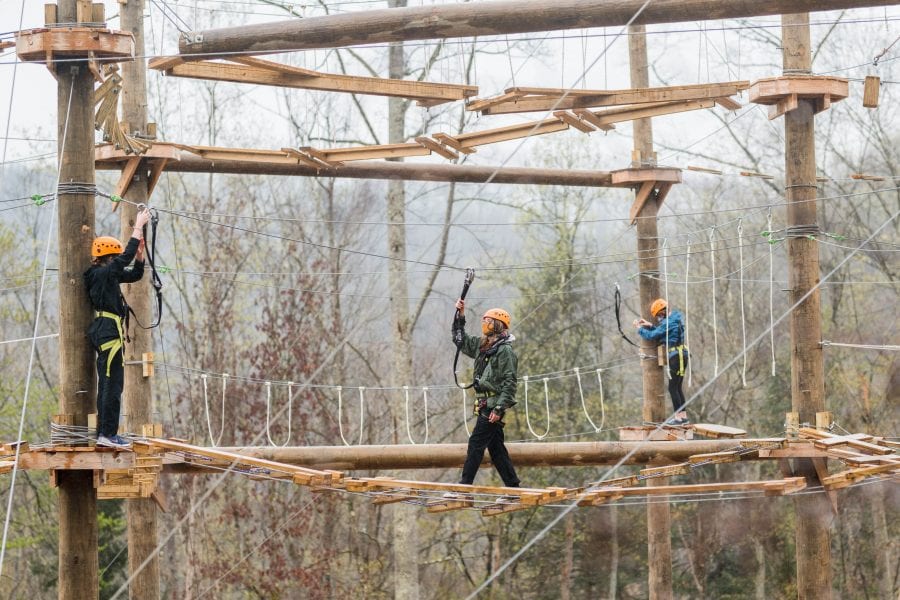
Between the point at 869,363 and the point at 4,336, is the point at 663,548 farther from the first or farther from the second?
the point at 4,336

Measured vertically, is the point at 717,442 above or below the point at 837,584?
above

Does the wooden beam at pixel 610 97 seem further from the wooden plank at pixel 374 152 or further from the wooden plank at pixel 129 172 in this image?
the wooden plank at pixel 129 172

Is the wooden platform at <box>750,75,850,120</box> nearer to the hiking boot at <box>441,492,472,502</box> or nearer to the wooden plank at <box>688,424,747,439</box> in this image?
the wooden plank at <box>688,424,747,439</box>

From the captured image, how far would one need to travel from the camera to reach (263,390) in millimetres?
22484

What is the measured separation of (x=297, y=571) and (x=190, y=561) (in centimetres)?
194

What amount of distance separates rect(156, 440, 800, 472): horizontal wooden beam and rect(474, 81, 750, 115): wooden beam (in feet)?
9.11

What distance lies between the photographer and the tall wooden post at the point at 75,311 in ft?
25.2

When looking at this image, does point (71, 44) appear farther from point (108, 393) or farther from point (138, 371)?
point (138, 371)

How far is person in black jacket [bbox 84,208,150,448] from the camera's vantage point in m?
7.65

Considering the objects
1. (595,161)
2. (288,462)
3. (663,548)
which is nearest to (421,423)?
(595,161)

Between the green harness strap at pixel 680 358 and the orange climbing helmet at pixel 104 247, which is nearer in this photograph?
the orange climbing helmet at pixel 104 247

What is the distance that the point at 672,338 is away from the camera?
496 inches

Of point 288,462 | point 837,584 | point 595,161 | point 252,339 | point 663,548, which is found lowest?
point 837,584

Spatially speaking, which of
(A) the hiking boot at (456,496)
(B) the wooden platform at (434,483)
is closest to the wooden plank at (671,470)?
(B) the wooden platform at (434,483)
